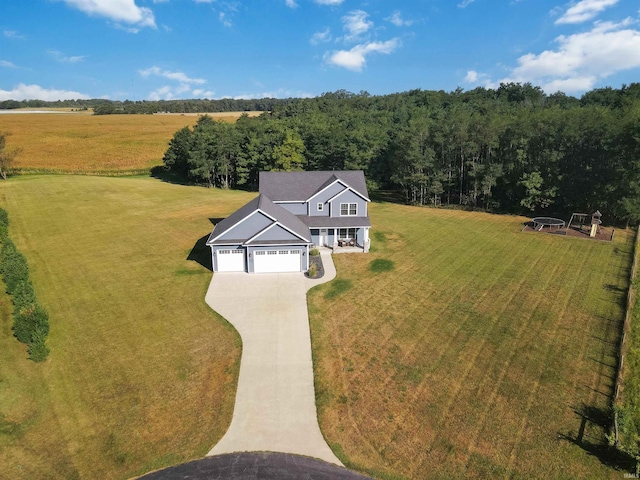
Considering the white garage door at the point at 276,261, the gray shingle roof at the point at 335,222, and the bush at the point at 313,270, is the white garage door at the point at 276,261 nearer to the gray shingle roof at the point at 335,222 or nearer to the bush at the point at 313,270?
the bush at the point at 313,270

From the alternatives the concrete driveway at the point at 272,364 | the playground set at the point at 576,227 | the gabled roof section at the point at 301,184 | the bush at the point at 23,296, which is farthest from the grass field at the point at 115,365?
the playground set at the point at 576,227

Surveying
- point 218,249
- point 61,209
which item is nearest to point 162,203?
point 61,209

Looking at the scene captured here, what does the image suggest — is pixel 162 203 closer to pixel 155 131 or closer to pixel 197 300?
pixel 197 300

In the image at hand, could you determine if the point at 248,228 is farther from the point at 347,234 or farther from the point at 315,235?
the point at 347,234

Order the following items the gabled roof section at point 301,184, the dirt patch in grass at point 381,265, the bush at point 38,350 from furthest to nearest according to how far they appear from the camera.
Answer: the gabled roof section at point 301,184
the dirt patch in grass at point 381,265
the bush at point 38,350

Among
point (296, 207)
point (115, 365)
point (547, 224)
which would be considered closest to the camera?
point (115, 365)

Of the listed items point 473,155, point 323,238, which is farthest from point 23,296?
point 473,155
